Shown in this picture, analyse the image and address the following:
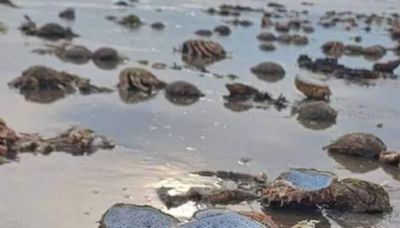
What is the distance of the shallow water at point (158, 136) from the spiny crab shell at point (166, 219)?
0.48 metres

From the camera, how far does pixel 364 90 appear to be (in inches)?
795

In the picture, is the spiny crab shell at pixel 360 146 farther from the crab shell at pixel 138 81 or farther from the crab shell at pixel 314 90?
the crab shell at pixel 138 81

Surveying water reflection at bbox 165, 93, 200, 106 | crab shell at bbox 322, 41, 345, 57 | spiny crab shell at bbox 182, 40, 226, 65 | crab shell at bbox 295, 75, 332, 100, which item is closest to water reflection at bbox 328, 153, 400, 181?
water reflection at bbox 165, 93, 200, 106

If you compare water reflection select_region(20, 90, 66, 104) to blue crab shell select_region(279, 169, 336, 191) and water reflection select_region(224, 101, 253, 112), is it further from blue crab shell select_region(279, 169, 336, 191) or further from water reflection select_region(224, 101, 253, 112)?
blue crab shell select_region(279, 169, 336, 191)

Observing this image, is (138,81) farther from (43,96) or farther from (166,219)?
(166,219)

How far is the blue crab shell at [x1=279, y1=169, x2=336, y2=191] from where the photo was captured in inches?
380

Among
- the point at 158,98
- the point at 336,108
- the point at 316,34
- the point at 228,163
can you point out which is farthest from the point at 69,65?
the point at 316,34

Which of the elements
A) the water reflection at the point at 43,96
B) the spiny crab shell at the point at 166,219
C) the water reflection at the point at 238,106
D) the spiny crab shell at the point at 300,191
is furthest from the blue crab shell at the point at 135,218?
the water reflection at the point at 238,106

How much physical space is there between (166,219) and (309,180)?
7.93ft

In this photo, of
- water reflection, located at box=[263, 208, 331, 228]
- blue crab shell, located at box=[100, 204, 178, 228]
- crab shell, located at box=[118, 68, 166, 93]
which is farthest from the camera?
crab shell, located at box=[118, 68, 166, 93]

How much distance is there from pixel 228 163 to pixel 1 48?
11907 mm

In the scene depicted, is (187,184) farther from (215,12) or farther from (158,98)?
(215,12)

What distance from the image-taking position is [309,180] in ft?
31.9

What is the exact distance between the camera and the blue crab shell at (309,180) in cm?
966
